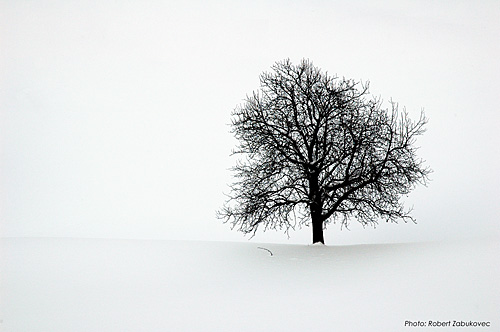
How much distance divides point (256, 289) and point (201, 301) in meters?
1.68

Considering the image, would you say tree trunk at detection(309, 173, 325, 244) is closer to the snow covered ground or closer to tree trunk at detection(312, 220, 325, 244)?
tree trunk at detection(312, 220, 325, 244)

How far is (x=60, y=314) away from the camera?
11250mm

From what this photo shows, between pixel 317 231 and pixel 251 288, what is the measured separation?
20.1 feet

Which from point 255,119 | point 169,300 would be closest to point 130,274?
point 169,300

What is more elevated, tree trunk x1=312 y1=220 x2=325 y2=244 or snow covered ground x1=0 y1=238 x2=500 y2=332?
tree trunk x1=312 y1=220 x2=325 y2=244

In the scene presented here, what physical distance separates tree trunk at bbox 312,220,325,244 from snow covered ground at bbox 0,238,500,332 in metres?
0.79

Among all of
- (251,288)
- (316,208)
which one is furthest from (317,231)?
(251,288)

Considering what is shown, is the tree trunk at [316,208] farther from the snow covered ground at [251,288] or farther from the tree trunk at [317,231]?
the snow covered ground at [251,288]

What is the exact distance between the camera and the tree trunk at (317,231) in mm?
18016

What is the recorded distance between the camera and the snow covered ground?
1065 cm

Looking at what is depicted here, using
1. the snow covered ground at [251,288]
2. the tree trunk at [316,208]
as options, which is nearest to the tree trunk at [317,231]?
the tree trunk at [316,208]

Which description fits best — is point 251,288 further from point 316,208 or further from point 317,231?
point 317,231

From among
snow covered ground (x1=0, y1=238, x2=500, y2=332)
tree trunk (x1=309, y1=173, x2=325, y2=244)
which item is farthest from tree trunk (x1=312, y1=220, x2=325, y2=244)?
snow covered ground (x1=0, y1=238, x2=500, y2=332)

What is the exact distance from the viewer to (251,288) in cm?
1263
